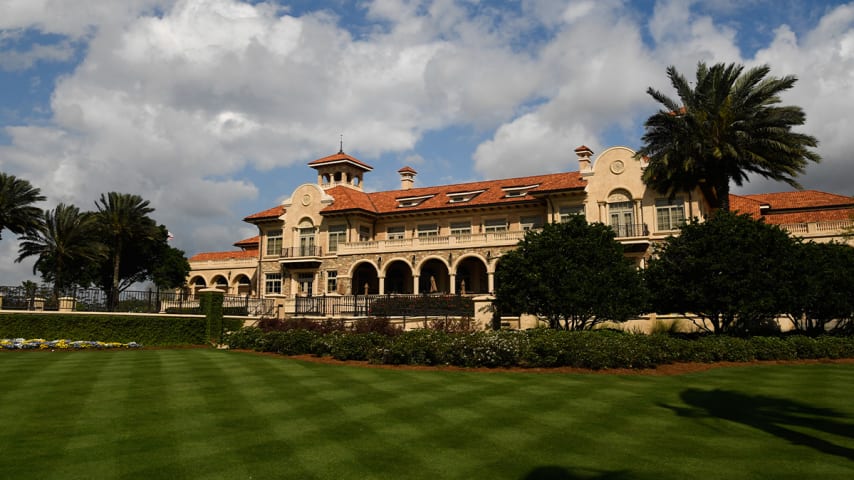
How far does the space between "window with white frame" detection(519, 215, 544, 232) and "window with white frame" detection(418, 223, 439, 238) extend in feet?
23.8

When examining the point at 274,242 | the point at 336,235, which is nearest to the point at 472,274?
the point at 336,235

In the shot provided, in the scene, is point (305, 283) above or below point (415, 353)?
above

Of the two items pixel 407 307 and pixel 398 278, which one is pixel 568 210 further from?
pixel 407 307

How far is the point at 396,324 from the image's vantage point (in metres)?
28.1

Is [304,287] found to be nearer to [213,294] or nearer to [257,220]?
[257,220]

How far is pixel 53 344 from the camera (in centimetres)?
2439

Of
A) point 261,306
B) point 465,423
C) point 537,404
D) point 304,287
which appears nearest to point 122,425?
point 465,423

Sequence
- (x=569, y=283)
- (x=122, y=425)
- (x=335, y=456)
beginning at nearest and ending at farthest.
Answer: (x=335, y=456), (x=122, y=425), (x=569, y=283)

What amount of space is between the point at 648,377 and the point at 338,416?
9509 mm

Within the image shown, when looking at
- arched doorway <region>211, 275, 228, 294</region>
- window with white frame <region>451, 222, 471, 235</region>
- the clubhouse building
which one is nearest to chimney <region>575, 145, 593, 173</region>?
the clubhouse building

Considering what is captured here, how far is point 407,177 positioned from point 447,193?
7.27 m

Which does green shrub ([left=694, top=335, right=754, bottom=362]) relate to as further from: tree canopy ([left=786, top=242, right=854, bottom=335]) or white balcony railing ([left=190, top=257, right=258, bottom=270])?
white balcony railing ([left=190, top=257, right=258, bottom=270])

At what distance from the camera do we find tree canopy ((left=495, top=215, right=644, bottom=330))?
2481 cm

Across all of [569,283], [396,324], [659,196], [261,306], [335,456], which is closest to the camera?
[335,456]
